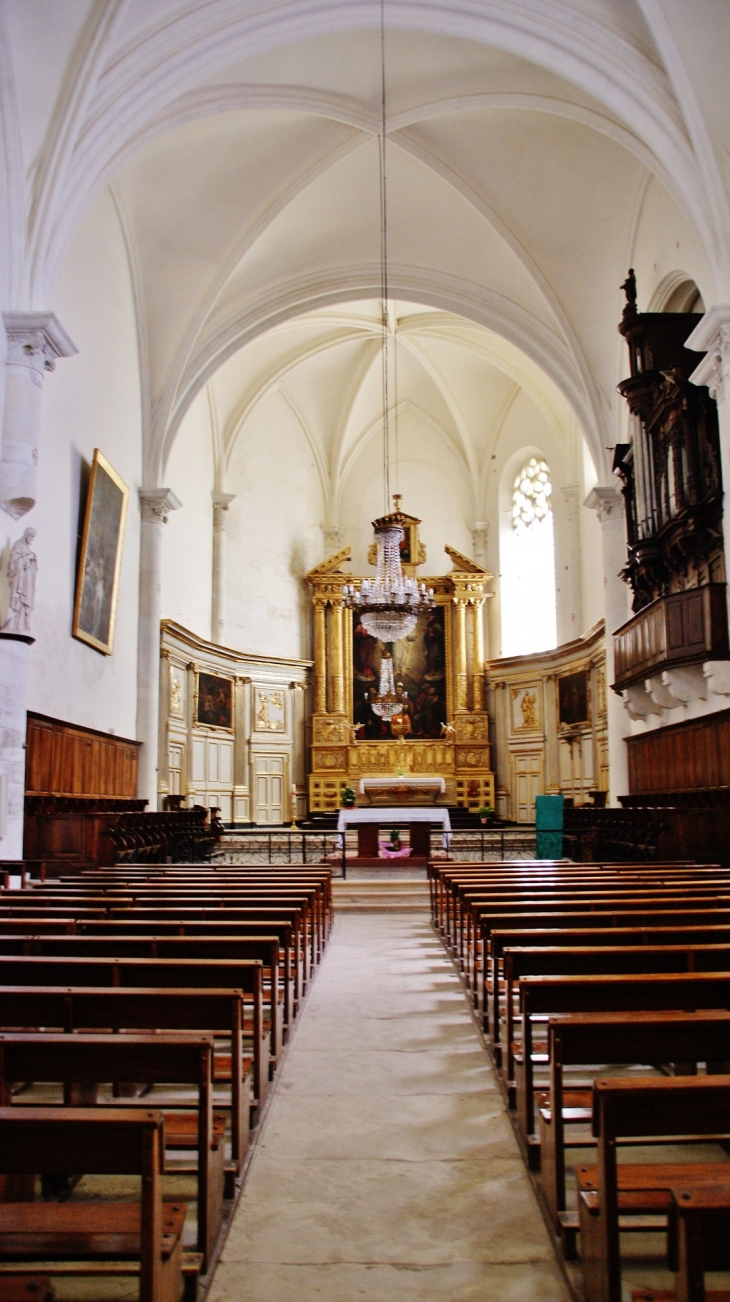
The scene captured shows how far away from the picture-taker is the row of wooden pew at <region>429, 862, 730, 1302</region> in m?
2.23

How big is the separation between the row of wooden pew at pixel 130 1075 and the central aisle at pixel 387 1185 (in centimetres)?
14

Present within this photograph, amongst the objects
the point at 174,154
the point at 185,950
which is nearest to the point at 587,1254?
the point at 185,950

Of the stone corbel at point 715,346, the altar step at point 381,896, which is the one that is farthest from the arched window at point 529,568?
the altar step at point 381,896

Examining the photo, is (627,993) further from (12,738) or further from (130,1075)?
(12,738)

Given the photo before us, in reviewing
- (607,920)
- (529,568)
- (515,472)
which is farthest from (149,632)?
(607,920)

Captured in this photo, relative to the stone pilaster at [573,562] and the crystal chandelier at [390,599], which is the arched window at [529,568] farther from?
the crystal chandelier at [390,599]

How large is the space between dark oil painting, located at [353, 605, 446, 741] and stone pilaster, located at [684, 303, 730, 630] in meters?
14.1

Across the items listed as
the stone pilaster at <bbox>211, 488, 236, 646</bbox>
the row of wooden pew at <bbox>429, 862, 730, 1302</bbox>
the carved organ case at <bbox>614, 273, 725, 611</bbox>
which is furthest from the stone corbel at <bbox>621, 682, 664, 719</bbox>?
the stone pilaster at <bbox>211, 488, 236, 646</bbox>

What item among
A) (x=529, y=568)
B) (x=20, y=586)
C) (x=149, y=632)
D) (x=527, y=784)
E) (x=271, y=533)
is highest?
(x=271, y=533)

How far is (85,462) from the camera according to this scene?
46.0ft

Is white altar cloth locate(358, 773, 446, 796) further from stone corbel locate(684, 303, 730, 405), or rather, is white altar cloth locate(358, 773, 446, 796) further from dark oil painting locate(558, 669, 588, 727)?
stone corbel locate(684, 303, 730, 405)

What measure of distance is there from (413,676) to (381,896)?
12.9 m

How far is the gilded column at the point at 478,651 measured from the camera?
2447cm

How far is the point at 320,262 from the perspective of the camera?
18375 millimetres
